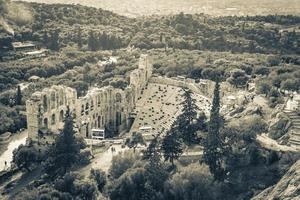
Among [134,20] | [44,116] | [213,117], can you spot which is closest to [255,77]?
[213,117]

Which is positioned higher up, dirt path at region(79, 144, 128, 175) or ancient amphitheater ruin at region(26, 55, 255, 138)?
ancient amphitheater ruin at region(26, 55, 255, 138)

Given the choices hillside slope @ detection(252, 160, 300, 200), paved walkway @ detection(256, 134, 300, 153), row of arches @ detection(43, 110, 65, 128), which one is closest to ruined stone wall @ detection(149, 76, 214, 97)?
row of arches @ detection(43, 110, 65, 128)

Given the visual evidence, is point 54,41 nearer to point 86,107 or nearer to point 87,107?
point 87,107

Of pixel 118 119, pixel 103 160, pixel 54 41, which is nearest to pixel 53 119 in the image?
pixel 103 160

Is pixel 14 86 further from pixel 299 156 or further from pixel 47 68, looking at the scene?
pixel 299 156

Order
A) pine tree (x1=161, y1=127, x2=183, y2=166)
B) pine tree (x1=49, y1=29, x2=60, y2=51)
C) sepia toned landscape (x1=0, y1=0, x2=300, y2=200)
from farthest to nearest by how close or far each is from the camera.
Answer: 1. pine tree (x1=49, y1=29, x2=60, y2=51)
2. pine tree (x1=161, y1=127, x2=183, y2=166)
3. sepia toned landscape (x1=0, y1=0, x2=300, y2=200)

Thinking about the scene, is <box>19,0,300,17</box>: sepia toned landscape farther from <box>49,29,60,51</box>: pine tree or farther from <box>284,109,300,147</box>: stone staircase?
<box>284,109,300,147</box>: stone staircase

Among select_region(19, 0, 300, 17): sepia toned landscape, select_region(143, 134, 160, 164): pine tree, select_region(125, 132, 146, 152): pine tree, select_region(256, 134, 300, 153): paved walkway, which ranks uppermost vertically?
select_region(19, 0, 300, 17): sepia toned landscape
